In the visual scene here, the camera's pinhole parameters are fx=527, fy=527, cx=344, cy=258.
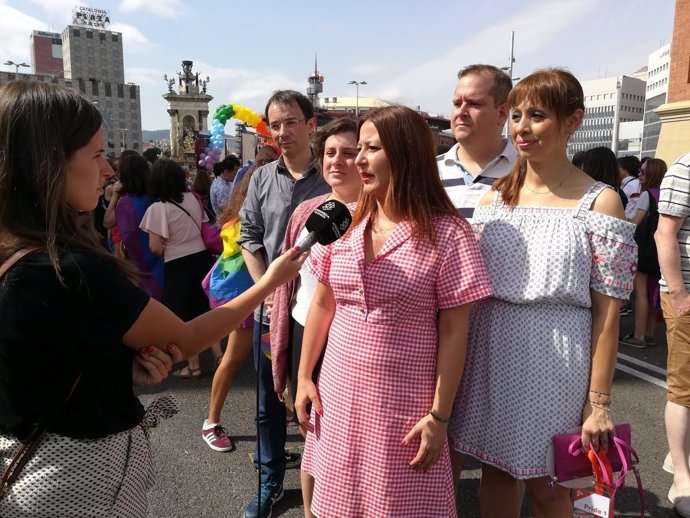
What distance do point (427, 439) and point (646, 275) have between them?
500 cm

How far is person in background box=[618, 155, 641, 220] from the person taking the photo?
6.57 meters

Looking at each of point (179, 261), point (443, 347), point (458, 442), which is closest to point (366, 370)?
point (443, 347)

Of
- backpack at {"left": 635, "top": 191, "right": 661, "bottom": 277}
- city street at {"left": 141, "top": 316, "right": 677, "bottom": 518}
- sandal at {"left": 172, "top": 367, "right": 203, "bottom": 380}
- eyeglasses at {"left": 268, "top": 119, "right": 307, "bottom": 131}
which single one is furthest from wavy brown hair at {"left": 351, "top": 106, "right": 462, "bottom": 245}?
backpack at {"left": 635, "top": 191, "right": 661, "bottom": 277}

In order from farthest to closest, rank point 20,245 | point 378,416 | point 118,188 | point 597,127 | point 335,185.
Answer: point 597,127 → point 118,188 → point 335,185 → point 378,416 → point 20,245

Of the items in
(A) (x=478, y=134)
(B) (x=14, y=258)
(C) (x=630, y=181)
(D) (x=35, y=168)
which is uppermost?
(A) (x=478, y=134)

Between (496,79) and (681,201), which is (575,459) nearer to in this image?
(681,201)

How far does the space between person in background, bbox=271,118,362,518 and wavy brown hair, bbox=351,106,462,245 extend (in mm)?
603

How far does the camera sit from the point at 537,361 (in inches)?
74.5

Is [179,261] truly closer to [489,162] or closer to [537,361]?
[489,162]

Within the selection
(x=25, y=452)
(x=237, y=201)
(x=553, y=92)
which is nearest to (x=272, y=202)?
(x=237, y=201)

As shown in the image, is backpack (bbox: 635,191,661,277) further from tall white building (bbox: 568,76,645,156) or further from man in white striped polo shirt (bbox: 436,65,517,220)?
tall white building (bbox: 568,76,645,156)

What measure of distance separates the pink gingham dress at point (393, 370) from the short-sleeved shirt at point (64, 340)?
76 cm

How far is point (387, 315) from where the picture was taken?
1.82 m

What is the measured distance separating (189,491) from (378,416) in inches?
72.0
